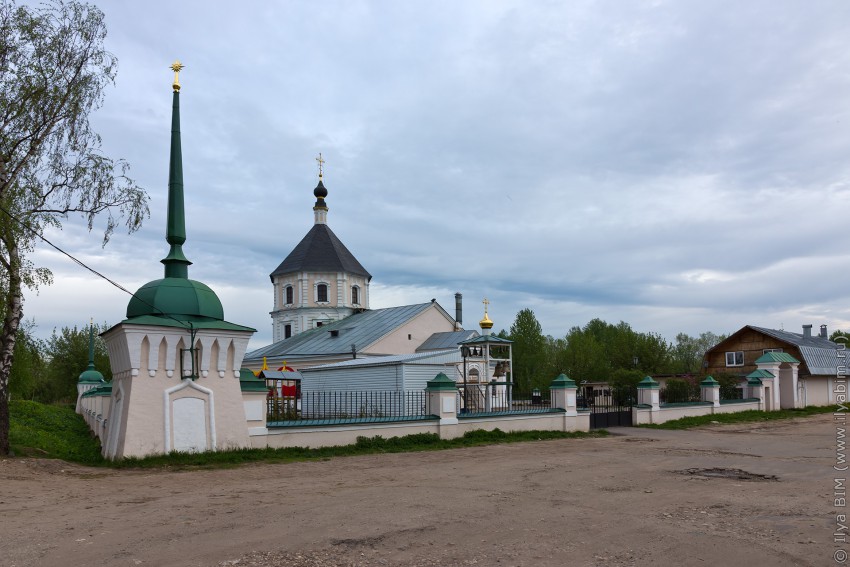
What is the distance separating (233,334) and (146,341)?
178cm

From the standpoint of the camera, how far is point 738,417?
27.8m

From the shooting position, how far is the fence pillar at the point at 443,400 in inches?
700

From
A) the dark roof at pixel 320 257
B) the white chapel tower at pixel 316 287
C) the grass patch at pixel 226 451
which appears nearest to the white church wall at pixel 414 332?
the white chapel tower at pixel 316 287

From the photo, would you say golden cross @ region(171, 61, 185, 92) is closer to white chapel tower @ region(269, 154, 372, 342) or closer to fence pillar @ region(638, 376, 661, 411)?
fence pillar @ region(638, 376, 661, 411)

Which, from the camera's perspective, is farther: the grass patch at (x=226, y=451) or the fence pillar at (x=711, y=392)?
the fence pillar at (x=711, y=392)

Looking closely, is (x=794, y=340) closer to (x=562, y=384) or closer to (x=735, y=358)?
(x=735, y=358)

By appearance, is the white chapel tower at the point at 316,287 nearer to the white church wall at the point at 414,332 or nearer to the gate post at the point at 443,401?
the white church wall at the point at 414,332

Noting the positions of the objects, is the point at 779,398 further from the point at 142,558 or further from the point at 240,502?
the point at 142,558

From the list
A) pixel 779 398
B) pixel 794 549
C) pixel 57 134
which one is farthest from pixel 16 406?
pixel 779 398

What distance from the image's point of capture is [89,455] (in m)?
14.4

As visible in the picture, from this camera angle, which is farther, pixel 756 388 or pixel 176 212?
pixel 756 388

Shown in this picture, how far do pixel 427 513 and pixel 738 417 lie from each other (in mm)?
23595

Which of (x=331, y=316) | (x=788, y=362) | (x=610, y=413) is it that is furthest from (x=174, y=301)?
(x=331, y=316)

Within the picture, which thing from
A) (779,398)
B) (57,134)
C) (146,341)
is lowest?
(779,398)
